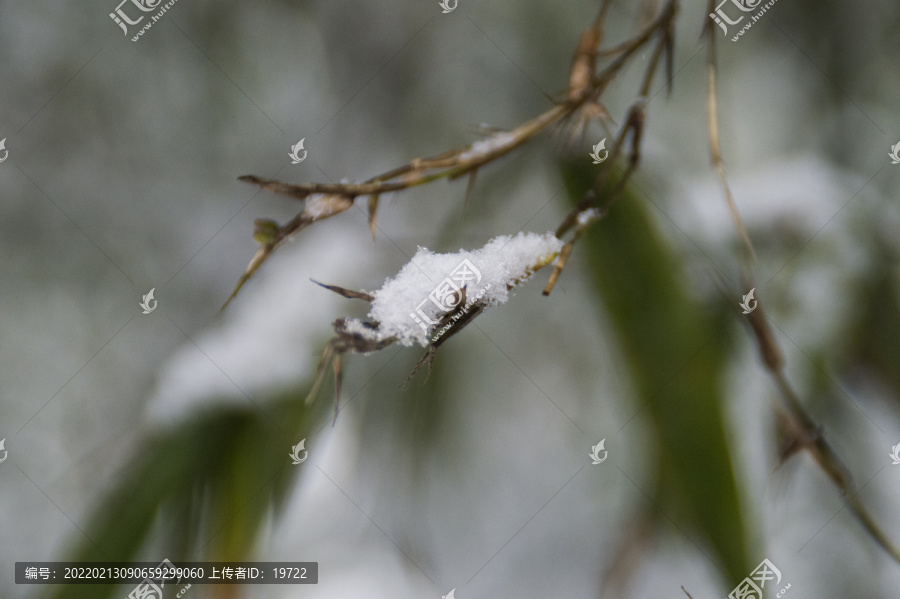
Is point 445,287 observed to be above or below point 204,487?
below

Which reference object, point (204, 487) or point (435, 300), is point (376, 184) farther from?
point (204, 487)

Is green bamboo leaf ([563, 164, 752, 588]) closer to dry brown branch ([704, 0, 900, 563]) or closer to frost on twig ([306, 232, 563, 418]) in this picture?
dry brown branch ([704, 0, 900, 563])

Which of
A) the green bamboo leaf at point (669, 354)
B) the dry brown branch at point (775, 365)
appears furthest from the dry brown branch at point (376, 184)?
the green bamboo leaf at point (669, 354)

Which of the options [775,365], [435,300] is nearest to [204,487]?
[435,300]

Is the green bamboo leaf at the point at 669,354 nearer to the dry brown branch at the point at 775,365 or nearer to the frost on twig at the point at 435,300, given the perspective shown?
the dry brown branch at the point at 775,365

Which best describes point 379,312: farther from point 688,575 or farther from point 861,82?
point 861,82

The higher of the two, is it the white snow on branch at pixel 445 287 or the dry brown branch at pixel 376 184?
the dry brown branch at pixel 376 184

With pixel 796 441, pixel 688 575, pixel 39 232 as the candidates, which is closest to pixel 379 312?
pixel 796 441

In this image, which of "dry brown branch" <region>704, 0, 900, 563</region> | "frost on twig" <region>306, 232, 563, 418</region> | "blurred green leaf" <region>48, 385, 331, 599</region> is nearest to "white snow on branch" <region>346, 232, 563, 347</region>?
"frost on twig" <region>306, 232, 563, 418</region>
